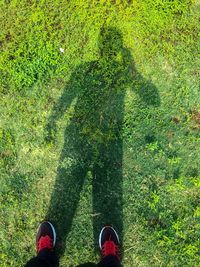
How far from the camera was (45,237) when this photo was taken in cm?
535

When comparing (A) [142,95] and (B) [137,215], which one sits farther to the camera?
(A) [142,95]

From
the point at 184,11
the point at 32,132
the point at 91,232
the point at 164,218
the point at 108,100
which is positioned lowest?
the point at 91,232

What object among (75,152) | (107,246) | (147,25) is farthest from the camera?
(147,25)

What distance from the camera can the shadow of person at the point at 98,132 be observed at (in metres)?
5.61

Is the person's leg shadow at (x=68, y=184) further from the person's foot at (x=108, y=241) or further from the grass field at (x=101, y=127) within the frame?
the person's foot at (x=108, y=241)

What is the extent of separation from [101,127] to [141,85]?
0.92 m

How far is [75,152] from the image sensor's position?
5.79 meters

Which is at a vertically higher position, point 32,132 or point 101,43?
point 101,43

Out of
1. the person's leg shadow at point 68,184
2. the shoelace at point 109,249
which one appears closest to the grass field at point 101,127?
the person's leg shadow at point 68,184

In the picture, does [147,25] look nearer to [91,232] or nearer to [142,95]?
[142,95]

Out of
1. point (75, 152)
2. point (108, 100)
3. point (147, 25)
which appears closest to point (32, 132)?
point (75, 152)

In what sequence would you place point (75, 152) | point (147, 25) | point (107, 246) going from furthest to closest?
point (147, 25)
point (75, 152)
point (107, 246)

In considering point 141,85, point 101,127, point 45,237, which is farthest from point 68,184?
point 141,85

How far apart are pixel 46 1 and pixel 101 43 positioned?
117 centimetres
